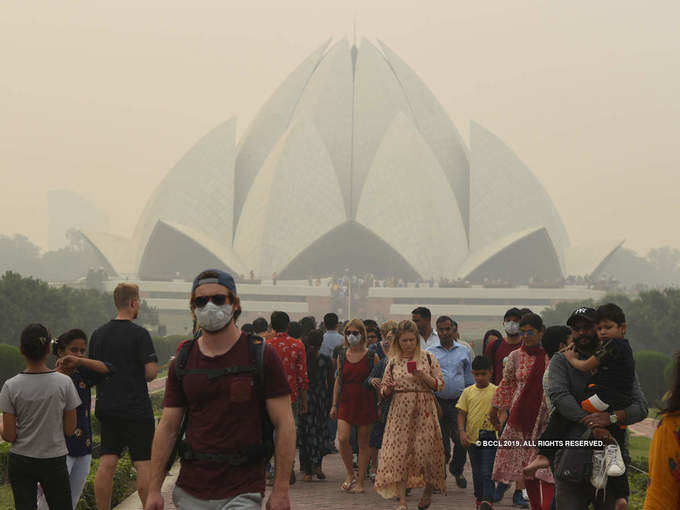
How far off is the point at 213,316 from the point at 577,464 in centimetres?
127

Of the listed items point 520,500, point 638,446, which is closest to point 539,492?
point 520,500

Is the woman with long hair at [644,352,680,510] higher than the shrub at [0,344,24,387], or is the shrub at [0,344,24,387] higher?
the woman with long hair at [644,352,680,510]

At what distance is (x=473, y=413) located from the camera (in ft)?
16.3

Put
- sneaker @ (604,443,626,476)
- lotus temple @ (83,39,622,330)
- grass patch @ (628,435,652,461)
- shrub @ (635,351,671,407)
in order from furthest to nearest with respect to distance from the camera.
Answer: lotus temple @ (83,39,622,330)
shrub @ (635,351,671,407)
grass patch @ (628,435,652,461)
sneaker @ (604,443,626,476)

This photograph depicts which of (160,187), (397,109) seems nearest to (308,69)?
(397,109)

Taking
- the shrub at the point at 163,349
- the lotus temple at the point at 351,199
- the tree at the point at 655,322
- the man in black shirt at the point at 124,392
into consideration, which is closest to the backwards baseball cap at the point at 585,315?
the man in black shirt at the point at 124,392

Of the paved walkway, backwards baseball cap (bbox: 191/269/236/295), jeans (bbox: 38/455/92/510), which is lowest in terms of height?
the paved walkway

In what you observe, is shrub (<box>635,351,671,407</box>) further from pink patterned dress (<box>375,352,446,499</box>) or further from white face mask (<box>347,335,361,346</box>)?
pink patterned dress (<box>375,352,446,499</box>)

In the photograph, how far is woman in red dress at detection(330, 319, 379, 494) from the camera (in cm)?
544

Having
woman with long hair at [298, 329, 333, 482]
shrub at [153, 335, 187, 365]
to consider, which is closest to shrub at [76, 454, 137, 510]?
woman with long hair at [298, 329, 333, 482]

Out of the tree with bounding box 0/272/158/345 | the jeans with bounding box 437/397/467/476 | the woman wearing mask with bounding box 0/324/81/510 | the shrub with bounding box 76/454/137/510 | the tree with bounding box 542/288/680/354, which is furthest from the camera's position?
the tree with bounding box 542/288/680/354

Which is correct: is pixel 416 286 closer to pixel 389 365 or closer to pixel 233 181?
pixel 233 181

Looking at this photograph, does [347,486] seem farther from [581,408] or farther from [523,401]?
[581,408]

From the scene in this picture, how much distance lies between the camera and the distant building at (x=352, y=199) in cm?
4412
